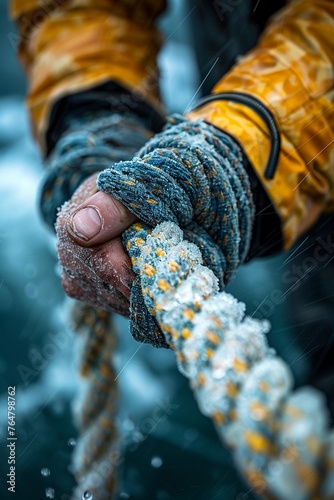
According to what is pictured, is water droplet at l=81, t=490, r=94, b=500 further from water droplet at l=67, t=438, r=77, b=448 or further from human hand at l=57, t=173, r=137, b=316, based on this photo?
human hand at l=57, t=173, r=137, b=316

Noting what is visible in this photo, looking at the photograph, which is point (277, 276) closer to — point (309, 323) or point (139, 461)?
point (309, 323)

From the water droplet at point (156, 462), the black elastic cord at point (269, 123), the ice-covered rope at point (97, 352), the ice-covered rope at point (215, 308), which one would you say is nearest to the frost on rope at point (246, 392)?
the ice-covered rope at point (215, 308)

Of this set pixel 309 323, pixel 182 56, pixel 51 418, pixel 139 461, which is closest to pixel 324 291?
pixel 309 323

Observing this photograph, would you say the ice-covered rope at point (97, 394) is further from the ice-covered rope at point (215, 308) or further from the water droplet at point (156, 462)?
the ice-covered rope at point (215, 308)

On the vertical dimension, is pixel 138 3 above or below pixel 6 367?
above

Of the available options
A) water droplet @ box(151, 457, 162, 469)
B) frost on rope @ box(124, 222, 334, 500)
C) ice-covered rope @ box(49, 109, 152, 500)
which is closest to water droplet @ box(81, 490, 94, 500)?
ice-covered rope @ box(49, 109, 152, 500)

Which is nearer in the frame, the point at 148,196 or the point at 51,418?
the point at 148,196

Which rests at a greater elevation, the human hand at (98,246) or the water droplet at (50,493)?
the human hand at (98,246)
